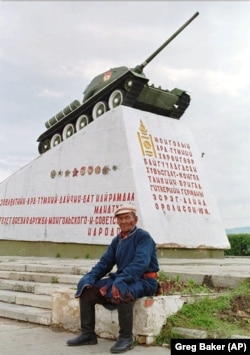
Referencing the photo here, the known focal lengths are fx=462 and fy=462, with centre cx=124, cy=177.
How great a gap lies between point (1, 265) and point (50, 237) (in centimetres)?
344

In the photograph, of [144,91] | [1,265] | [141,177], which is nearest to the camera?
[1,265]

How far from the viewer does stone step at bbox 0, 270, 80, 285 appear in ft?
19.5

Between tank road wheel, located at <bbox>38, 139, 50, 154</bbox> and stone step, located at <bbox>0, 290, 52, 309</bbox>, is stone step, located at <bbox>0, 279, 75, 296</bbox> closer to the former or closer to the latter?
stone step, located at <bbox>0, 290, 52, 309</bbox>

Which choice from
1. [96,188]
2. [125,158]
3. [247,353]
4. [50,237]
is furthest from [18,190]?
[247,353]

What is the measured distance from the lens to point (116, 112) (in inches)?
430

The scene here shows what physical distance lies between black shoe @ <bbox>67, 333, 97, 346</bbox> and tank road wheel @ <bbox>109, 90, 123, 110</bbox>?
8980mm

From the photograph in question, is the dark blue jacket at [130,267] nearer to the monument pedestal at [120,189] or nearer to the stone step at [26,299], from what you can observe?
the stone step at [26,299]

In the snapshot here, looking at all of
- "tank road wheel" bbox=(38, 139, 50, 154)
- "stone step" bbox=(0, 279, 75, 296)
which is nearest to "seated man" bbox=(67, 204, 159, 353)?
"stone step" bbox=(0, 279, 75, 296)

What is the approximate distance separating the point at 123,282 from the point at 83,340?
0.59 m

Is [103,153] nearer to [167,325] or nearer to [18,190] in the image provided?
[18,190]

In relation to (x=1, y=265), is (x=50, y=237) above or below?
above

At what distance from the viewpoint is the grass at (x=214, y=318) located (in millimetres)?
3338

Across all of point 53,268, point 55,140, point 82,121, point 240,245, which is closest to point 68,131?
point 55,140

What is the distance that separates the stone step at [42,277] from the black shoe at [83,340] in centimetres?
216
